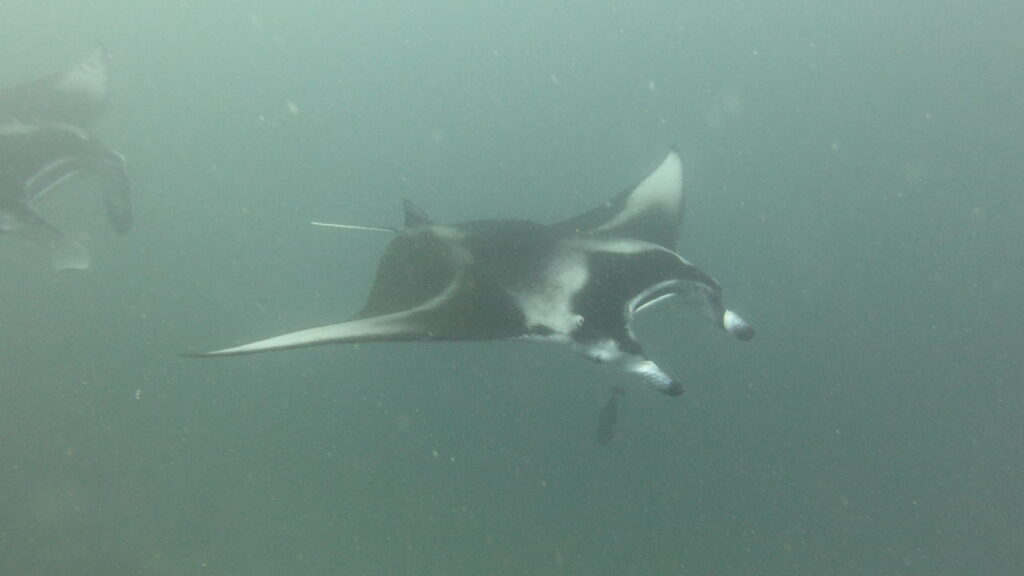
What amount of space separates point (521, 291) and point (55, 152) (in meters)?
5.84

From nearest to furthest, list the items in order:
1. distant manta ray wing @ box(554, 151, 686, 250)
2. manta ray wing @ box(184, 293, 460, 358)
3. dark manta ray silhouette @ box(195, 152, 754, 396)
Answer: manta ray wing @ box(184, 293, 460, 358), dark manta ray silhouette @ box(195, 152, 754, 396), distant manta ray wing @ box(554, 151, 686, 250)

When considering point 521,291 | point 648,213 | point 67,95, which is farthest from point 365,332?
point 67,95

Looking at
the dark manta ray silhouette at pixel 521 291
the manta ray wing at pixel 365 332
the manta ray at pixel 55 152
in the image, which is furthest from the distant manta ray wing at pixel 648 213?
the manta ray at pixel 55 152

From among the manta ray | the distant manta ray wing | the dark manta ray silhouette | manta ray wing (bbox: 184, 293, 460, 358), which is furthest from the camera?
the manta ray

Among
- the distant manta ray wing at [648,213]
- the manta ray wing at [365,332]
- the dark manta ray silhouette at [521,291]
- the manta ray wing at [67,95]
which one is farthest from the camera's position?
the manta ray wing at [67,95]

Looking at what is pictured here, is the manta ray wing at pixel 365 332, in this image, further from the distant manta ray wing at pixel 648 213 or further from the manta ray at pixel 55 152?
the manta ray at pixel 55 152

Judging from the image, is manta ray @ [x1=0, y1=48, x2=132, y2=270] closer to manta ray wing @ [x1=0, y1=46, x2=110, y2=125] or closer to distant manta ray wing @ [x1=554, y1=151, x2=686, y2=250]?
manta ray wing @ [x1=0, y1=46, x2=110, y2=125]

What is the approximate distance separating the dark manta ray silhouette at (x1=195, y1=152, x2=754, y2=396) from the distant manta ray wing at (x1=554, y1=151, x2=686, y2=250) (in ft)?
0.67

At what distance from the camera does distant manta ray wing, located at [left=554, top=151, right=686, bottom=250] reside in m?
5.33

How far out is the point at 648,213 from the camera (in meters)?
5.48

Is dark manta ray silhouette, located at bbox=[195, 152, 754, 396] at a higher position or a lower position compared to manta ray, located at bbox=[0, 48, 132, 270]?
higher

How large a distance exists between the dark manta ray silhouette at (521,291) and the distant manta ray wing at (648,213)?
0.21 meters

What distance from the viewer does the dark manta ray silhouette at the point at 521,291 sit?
334 cm

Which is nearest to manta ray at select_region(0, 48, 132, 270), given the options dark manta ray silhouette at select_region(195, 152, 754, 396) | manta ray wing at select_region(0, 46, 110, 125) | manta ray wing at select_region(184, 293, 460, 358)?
manta ray wing at select_region(0, 46, 110, 125)
